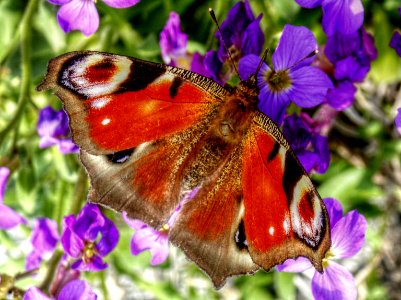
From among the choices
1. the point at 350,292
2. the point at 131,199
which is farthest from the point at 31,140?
the point at 350,292

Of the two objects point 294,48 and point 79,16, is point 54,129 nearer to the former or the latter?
point 79,16

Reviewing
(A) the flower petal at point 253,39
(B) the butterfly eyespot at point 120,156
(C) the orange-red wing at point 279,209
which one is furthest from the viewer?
(A) the flower petal at point 253,39

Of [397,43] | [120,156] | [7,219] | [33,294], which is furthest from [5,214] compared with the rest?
[397,43]

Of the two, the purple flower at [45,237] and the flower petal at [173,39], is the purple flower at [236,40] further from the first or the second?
the purple flower at [45,237]

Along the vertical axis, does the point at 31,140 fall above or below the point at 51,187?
above

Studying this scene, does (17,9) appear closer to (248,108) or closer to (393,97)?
(248,108)

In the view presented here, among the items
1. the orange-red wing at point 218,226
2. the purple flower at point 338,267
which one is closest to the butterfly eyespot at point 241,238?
the orange-red wing at point 218,226
